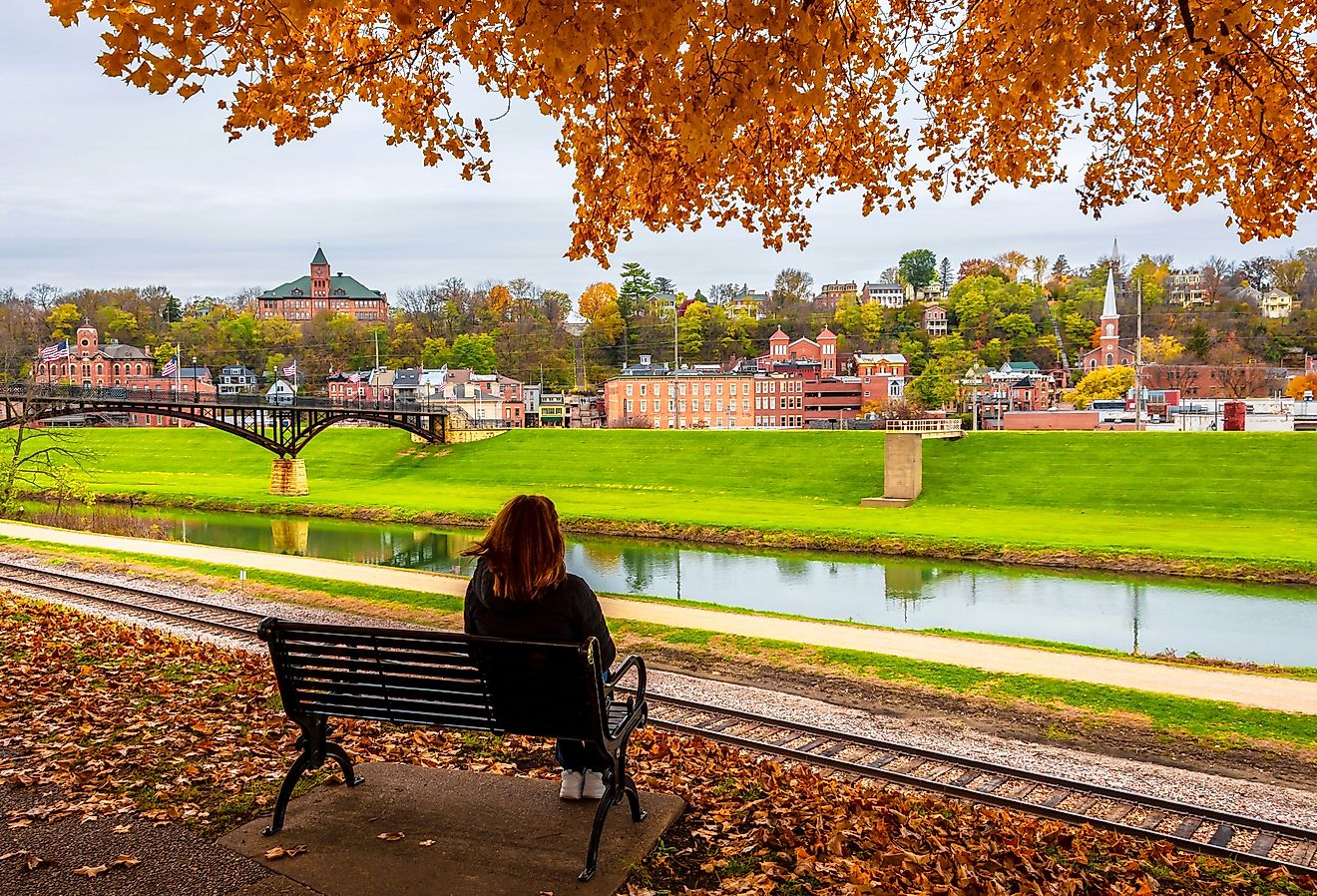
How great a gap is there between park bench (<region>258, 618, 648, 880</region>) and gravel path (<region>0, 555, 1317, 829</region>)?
16.2 feet

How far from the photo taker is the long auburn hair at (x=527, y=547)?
5039mm

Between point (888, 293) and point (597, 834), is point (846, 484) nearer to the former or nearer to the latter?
point (597, 834)

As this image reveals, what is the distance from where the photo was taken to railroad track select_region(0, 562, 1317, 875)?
6848 millimetres

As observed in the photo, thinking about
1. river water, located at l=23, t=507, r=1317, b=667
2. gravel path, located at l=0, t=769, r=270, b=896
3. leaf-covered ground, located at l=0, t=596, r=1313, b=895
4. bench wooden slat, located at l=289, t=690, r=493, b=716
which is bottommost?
river water, located at l=23, t=507, r=1317, b=667

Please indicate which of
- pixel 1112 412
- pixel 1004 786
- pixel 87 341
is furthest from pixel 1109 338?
pixel 87 341

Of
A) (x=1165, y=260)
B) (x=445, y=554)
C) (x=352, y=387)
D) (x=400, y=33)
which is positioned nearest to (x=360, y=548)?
(x=445, y=554)

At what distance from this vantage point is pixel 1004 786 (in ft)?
26.5

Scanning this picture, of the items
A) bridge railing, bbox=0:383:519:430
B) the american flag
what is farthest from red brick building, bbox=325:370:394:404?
bridge railing, bbox=0:383:519:430

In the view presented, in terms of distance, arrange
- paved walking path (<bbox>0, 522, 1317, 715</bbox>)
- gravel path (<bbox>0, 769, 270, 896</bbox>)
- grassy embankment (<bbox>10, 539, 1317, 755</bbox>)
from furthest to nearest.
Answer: paved walking path (<bbox>0, 522, 1317, 715</bbox>) < grassy embankment (<bbox>10, 539, 1317, 755</bbox>) < gravel path (<bbox>0, 769, 270, 896</bbox>)

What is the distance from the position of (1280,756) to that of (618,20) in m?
9.44

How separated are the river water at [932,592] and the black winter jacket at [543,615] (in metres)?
16.1

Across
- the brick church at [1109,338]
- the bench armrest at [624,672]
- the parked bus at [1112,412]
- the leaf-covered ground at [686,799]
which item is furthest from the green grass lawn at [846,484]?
the brick church at [1109,338]

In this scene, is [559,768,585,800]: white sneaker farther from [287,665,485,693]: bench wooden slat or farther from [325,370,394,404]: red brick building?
[325,370,394,404]: red brick building

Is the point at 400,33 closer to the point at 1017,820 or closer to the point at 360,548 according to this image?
the point at 1017,820
